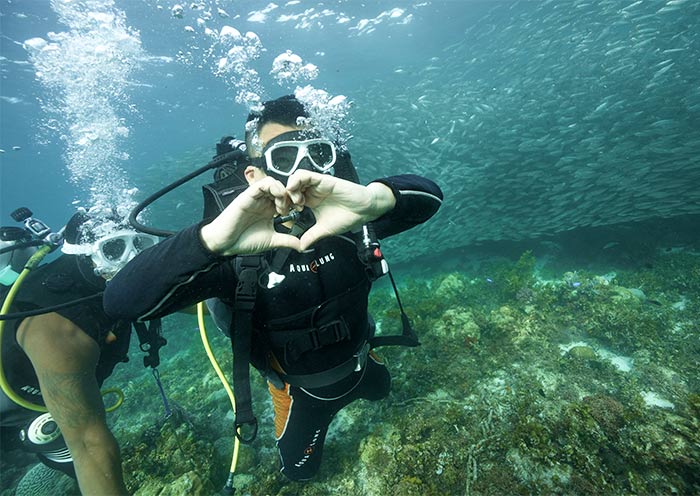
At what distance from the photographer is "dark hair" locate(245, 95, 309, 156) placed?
98.7 inches

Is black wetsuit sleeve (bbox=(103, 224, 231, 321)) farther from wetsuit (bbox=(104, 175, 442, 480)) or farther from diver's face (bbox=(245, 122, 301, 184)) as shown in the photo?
diver's face (bbox=(245, 122, 301, 184))

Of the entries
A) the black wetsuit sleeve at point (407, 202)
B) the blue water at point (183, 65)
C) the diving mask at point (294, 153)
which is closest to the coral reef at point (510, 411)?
the black wetsuit sleeve at point (407, 202)

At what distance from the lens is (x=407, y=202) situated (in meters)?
2.39

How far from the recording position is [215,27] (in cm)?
1919

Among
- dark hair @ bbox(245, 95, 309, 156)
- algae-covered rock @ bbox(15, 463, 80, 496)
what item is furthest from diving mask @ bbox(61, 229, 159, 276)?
algae-covered rock @ bbox(15, 463, 80, 496)

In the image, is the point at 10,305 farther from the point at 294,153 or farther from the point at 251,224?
the point at 294,153

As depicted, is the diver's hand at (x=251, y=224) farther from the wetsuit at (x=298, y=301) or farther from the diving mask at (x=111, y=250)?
the diving mask at (x=111, y=250)

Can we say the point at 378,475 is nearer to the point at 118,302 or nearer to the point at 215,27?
the point at 118,302

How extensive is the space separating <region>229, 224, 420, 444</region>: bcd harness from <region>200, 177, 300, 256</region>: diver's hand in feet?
1.16

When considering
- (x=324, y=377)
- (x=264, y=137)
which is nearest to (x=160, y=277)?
(x=264, y=137)

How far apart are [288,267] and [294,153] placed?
850 millimetres

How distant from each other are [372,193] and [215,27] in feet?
78.4

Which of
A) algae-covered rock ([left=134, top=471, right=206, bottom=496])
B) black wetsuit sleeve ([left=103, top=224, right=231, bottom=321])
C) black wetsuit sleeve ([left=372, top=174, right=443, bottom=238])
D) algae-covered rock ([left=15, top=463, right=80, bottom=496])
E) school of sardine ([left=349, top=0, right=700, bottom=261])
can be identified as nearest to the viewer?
black wetsuit sleeve ([left=103, top=224, right=231, bottom=321])

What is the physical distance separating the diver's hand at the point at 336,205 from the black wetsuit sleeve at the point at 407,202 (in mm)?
324
